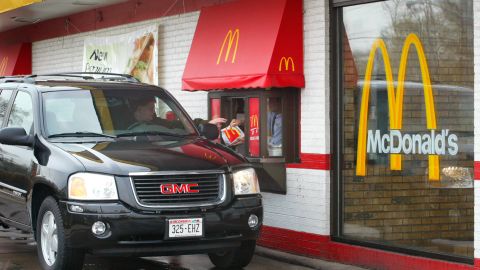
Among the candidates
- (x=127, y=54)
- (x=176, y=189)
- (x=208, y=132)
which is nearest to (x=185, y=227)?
(x=176, y=189)

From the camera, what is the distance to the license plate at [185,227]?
24.8 ft

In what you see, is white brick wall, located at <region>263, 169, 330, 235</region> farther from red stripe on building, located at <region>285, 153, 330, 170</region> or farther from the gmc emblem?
the gmc emblem

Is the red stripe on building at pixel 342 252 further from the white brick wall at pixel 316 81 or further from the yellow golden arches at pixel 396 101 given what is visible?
the white brick wall at pixel 316 81

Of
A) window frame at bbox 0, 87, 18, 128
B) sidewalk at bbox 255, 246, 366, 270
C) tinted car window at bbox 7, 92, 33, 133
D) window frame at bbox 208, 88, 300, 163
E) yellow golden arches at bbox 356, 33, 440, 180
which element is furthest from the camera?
window frame at bbox 208, 88, 300, 163

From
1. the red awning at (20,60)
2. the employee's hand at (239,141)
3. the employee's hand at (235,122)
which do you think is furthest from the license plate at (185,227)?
the red awning at (20,60)

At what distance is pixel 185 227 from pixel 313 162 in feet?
8.43

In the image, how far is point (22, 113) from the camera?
9.10 m

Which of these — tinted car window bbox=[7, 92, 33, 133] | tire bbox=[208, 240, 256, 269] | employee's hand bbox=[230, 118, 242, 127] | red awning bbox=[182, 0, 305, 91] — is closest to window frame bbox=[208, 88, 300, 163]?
red awning bbox=[182, 0, 305, 91]

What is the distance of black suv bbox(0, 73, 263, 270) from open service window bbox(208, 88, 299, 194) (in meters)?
1.33

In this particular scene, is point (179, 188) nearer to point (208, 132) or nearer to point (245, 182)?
point (245, 182)

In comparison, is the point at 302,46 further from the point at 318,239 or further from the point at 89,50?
the point at 89,50

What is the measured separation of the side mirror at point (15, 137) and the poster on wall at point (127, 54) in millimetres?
4913

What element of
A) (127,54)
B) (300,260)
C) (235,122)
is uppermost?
(127,54)

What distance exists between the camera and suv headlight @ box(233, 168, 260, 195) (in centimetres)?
800
